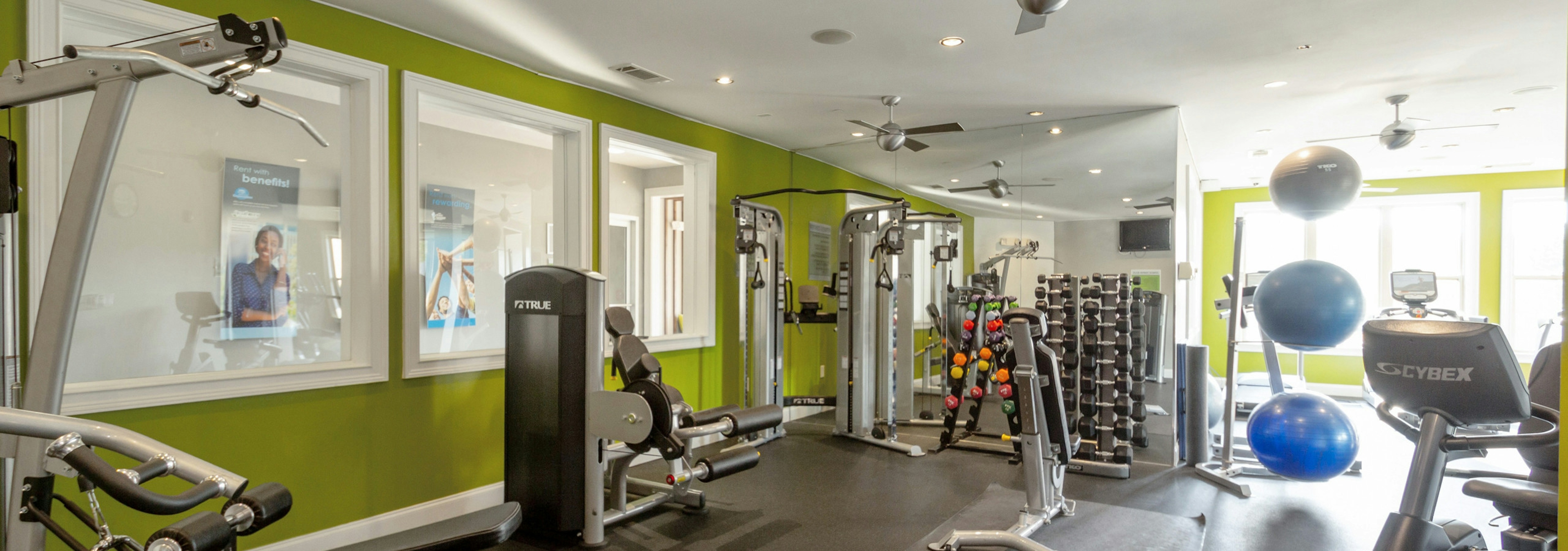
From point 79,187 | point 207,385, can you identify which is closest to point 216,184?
point 207,385

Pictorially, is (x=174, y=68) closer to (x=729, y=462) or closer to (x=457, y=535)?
(x=457, y=535)

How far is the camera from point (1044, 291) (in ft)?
17.2

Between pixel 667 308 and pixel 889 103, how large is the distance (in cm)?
372

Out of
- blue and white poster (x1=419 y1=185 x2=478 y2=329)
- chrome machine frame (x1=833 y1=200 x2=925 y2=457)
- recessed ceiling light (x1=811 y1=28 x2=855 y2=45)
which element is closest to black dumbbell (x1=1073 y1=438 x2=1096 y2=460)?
chrome machine frame (x1=833 y1=200 x2=925 y2=457)

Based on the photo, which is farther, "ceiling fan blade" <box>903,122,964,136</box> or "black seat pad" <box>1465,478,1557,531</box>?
"ceiling fan blade" <box>903,122,964,136</box>

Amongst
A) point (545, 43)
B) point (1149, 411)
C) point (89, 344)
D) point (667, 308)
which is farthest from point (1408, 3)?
point (667, 308)

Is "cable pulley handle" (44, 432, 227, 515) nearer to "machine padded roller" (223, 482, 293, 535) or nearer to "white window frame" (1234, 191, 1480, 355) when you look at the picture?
"machine padded roller" (223, 482, 293, 535)

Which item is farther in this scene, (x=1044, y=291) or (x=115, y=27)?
(x=1044, y=291)

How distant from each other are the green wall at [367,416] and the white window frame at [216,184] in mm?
Answer: 49

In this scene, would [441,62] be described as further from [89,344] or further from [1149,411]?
[1149,411]

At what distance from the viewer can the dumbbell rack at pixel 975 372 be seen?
4773mm

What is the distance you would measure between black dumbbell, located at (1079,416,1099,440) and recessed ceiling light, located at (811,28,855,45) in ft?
10.0

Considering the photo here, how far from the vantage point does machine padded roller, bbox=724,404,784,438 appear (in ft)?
11.9

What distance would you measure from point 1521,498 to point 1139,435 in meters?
3.07
